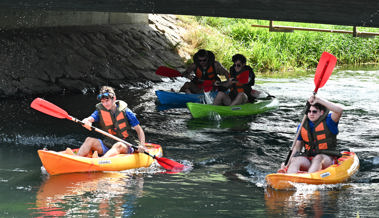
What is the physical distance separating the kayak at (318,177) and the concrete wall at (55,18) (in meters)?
7.76

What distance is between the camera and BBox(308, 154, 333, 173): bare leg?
5895 millimetres

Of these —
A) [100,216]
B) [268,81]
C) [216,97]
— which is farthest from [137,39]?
[100,216]

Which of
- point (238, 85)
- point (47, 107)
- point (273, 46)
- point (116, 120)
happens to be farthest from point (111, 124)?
point (273, 46)

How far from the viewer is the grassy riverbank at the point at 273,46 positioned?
54.7 feet

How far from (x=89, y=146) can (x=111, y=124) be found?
37 cm

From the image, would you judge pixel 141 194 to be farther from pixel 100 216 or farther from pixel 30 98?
pixel 30 98

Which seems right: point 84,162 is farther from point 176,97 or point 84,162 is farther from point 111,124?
point 176,97

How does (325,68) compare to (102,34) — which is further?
(102,34)

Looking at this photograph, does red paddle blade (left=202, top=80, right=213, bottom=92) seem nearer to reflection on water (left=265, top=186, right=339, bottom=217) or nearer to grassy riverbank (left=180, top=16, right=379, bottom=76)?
reflection on water (left=265, top=186, right=339, bottom=217)

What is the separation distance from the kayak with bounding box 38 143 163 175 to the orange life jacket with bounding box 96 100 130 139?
316 millimetres

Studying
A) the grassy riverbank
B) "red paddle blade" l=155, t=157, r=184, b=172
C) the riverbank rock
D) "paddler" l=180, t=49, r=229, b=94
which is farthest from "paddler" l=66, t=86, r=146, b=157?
the grassy riverbank

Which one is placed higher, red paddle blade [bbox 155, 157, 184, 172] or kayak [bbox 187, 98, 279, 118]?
kayak [bbox 187, 98, 279, 118]

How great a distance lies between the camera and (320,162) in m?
5.96

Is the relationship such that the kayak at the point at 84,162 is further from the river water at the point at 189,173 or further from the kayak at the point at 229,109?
the kayak at the point at 229,109
